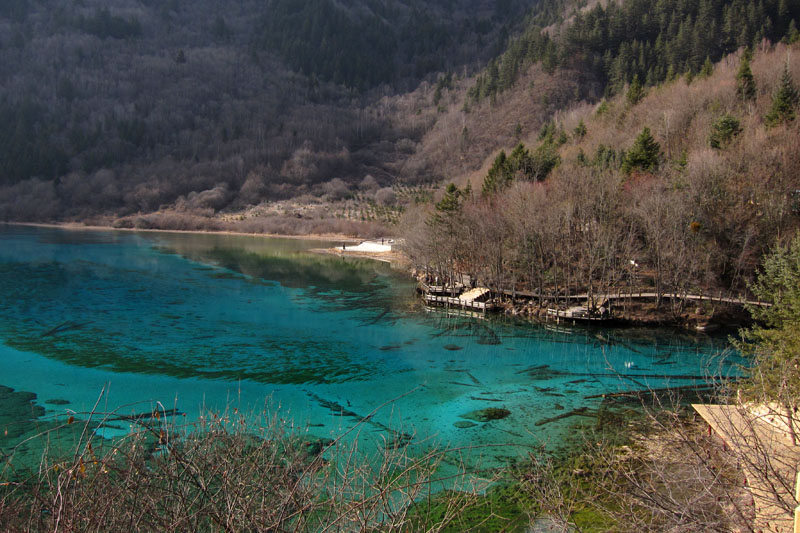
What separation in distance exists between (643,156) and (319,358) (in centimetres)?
2866

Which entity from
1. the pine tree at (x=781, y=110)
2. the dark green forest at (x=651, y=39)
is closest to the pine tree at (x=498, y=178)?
the pine tree at (x=781, y=110)

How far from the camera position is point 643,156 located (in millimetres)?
38188

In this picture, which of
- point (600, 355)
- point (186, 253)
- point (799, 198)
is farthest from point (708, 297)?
point (186, 253)

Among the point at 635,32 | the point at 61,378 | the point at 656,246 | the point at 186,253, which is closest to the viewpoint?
the point at 61,378

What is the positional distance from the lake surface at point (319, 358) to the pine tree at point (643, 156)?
15997 millimetres

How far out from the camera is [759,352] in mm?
14961

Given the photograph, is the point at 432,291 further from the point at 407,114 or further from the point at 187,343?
the point at 407,114

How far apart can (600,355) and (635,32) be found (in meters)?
90.7

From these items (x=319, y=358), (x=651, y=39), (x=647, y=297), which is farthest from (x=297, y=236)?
(x=319, y=358)

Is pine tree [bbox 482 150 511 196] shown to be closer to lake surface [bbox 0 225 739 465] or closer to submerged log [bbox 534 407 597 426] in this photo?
lake surface [bbox 0 225 739 465]

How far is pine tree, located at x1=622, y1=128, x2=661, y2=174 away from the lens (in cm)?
3812

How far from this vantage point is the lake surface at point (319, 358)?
50.6 feet

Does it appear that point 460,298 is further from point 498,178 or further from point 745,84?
point 745,84

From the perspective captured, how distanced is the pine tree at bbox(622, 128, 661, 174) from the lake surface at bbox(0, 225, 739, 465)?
15997mm
